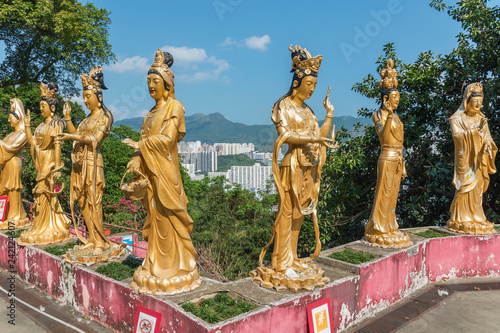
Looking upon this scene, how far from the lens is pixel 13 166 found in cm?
845

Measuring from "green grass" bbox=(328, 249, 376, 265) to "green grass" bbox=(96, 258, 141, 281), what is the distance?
3.16 m

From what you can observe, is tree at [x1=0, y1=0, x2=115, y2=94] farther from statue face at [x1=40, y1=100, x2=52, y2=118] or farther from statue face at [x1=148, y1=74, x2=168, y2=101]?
statue face at [x1=148, y1=74, x2=168, y2=101]

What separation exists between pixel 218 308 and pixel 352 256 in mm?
2745

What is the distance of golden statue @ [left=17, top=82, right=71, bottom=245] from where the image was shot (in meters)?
6.88

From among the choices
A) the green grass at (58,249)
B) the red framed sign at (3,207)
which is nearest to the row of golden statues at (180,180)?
the green grass at (58,249)

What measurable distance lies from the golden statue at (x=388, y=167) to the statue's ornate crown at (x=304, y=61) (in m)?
2.49

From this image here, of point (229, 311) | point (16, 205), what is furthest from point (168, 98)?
point (16, 205)

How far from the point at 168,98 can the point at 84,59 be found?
11.7 meters

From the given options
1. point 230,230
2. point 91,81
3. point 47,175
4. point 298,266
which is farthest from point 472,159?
point 47,175

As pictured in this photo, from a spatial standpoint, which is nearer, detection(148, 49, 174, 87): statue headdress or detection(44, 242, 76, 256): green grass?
detection(148, 49, 174, 87): statue headdress

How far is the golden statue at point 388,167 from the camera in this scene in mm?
6387

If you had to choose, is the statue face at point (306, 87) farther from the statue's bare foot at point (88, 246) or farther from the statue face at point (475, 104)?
the statue face at point (475, 104)

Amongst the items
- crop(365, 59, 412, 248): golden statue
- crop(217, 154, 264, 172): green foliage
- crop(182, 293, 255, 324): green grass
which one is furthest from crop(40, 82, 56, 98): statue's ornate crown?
crop(217, 154, 264, 172): green foliage

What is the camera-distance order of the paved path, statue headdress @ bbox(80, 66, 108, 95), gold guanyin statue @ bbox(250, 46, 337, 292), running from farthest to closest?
statue headdress @ bbox(80, 66, 108, 95), the paved path, gold guanyin statue @ bbox(250, 46, 337, 292)
